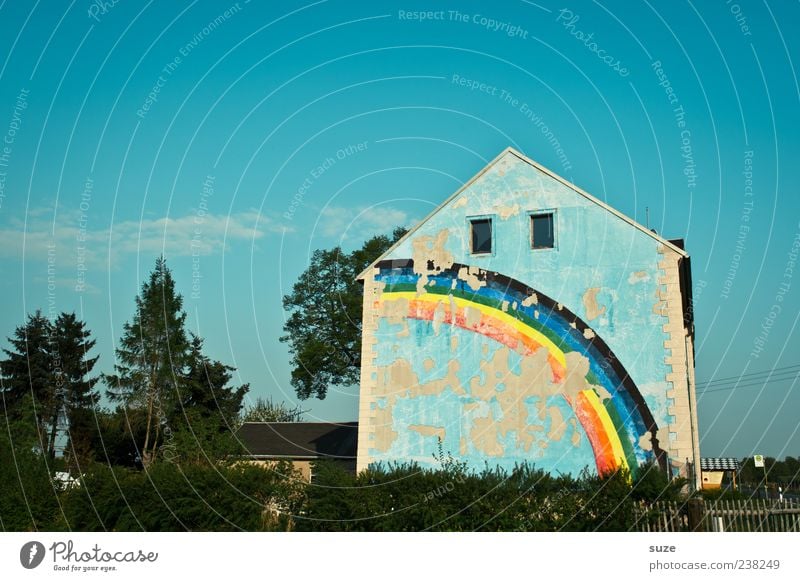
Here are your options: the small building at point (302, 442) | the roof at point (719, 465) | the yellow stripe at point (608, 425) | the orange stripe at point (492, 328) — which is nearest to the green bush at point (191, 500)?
the orange stripe at point (492, 328)

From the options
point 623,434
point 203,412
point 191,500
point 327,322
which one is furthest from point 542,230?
point 203,412

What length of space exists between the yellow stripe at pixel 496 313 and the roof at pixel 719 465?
49935 mm

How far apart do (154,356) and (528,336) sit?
2916 cm

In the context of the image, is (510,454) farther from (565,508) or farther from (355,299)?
(355,299)

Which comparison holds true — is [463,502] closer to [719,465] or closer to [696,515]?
[696,515]

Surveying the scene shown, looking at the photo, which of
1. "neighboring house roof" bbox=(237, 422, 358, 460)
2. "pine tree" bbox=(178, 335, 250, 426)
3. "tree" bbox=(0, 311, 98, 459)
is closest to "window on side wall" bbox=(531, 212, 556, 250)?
"neighboring house roof" bbox=(237, 422, 358, 460)

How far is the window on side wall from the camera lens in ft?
82.1

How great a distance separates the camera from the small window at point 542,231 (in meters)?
25.0

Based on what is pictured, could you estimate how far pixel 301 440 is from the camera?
143ft

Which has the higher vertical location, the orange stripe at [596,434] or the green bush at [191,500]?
the orange stripe at [596,434]

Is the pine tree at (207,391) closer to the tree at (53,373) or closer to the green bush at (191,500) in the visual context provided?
the tree at (53,373)
